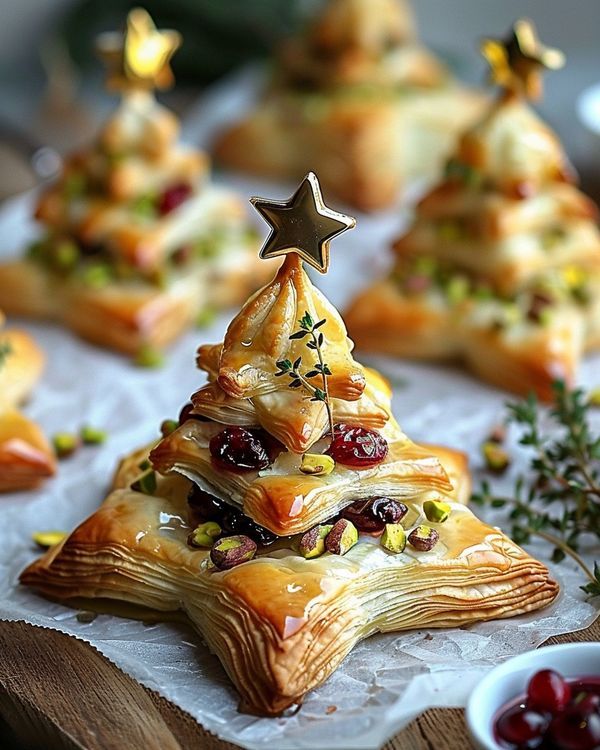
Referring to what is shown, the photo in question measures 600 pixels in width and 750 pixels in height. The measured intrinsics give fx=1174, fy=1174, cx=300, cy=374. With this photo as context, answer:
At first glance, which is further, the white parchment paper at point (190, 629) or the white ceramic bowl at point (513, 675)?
the white parchment paper at point (190, 629)

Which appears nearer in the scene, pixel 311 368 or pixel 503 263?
pixel 311 368

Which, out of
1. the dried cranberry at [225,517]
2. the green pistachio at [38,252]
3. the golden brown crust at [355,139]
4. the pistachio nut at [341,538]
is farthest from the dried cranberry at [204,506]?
the golden brown crust at [355,139]

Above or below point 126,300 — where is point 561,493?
below

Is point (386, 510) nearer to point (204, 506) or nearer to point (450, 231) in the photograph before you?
point (204, 506)

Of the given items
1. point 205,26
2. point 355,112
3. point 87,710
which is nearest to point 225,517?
point 87,710

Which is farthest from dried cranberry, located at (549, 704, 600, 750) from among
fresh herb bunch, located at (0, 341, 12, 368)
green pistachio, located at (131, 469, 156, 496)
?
fresh herb bunch, located at (0, 341, 12, 368)

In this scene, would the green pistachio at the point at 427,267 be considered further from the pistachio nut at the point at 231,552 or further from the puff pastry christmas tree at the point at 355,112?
the pistachio nut at the point at 231,552

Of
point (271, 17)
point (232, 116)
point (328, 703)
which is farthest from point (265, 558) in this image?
point (271, 17)
